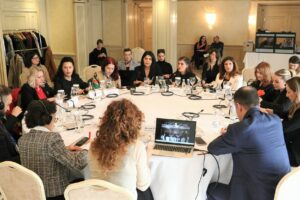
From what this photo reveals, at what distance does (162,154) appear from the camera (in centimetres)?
255

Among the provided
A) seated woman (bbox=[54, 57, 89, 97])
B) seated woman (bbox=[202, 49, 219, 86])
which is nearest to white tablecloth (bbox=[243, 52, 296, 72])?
seated woman (bbox=[202, 49, 219, 86])

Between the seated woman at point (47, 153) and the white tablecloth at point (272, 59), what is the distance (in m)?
7.14

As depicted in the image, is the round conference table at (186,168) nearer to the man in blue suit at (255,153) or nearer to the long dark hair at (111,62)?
the man in blue suit at (255,153)

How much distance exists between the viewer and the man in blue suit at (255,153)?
2.24 meters

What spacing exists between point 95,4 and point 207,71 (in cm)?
473

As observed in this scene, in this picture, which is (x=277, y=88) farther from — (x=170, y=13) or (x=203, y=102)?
(x=170, y=13)

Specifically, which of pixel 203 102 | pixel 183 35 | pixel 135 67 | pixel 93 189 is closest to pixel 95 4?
pixel 183 35

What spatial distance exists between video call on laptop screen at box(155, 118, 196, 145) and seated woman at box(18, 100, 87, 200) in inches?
24.8

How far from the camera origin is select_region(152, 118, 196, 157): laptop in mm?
2617

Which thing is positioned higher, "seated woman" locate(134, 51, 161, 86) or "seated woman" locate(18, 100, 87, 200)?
"seated woman" locate(134, 51, 161, 86)

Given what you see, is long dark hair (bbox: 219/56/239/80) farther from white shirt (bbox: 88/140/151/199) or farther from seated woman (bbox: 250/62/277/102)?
white shirt (bbox: 88/140/151/199)

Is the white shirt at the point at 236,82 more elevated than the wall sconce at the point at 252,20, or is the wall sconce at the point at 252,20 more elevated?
the wall sconce at the point at 252,20

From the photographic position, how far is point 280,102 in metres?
3.53

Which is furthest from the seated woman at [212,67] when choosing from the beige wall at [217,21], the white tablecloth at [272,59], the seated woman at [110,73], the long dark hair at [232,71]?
the beige wall at [217,21]
